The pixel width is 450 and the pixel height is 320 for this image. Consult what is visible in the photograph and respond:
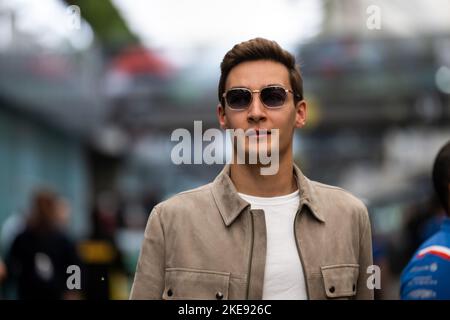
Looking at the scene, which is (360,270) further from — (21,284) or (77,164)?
(77,164)

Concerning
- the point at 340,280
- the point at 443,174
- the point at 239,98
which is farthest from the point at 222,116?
the point at 443,174

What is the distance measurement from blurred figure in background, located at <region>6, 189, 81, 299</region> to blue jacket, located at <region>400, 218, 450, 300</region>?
3848 mm

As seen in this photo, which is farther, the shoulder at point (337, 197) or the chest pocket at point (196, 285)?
the shoulder at point (337, 197)

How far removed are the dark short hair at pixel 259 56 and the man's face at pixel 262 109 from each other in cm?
2

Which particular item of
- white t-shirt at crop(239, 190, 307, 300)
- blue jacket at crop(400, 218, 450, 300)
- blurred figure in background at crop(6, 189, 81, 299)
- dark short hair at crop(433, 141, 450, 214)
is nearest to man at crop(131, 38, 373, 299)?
white t-shirt at crop(239, 190, 307, 300)

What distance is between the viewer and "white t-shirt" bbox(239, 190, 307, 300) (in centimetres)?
271

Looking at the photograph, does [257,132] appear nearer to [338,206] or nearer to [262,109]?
[262,109]

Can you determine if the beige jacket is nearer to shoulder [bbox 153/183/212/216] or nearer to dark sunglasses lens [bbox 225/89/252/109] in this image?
shoulder [bbox 153/183/212/216]

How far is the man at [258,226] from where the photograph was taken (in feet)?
8.91

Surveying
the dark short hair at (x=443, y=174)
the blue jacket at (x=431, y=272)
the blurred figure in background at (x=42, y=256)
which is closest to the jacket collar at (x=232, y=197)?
the blue jacket at (x=431, y=272)

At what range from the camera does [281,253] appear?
274cm

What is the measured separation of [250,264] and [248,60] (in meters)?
0.65

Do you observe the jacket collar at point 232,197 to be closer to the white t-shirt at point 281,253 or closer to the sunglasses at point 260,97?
the white t-shirt at point 281,253

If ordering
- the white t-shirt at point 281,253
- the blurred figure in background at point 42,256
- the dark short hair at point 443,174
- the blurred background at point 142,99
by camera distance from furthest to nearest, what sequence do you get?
the blurred background at point 142,99
the blurred figure in background at point 42,256
the dark short hair at point 443,174
the white t-shirt at point 281,253
